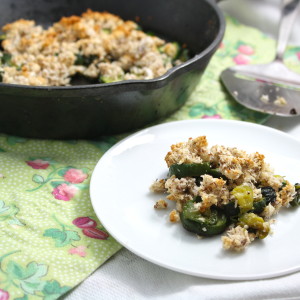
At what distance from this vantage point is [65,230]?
1.32m

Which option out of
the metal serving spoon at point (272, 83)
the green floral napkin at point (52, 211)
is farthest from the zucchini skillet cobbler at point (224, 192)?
the metal serving spoon at point (272, 83)

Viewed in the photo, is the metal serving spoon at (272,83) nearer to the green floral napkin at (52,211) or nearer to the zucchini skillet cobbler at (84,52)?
the green floral napkin at (52,211)

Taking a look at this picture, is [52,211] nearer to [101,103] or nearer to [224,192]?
[101,103]

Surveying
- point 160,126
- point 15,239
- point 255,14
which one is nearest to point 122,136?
point 160,126

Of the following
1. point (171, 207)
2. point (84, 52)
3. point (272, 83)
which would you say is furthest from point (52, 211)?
point (272, 83)

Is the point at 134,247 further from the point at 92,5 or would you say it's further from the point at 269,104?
the point at 92,5

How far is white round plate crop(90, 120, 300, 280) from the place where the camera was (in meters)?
1.17

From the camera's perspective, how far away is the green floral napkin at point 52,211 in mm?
1187

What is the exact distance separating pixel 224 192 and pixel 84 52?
873 millimetres

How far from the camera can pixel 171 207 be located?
A: 132 cm

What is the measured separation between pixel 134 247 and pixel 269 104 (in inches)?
32.7

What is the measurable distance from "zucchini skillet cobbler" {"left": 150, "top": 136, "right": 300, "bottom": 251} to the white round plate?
0.03 meters

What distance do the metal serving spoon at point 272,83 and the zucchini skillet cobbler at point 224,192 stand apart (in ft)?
1.64

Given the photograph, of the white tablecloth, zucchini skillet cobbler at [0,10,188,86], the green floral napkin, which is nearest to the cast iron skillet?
the green floral napkin
